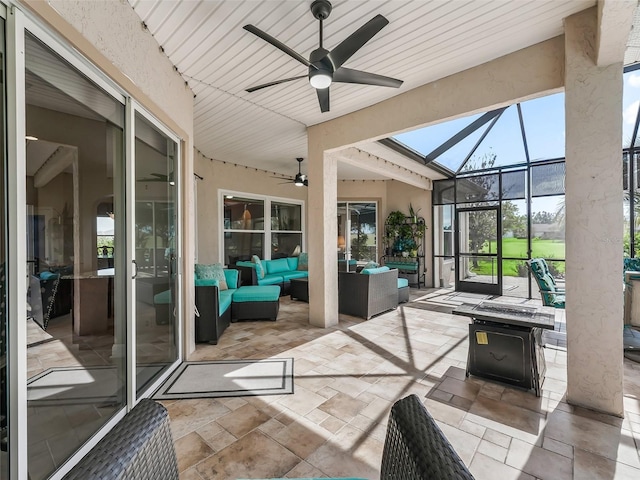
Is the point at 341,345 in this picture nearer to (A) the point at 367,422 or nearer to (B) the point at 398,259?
(A) the point at 367,422

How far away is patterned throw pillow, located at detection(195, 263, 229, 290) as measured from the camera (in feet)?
14.9

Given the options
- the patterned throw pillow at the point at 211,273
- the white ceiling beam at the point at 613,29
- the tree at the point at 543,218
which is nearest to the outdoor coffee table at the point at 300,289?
the patterned throw pillow at the point at 211,273

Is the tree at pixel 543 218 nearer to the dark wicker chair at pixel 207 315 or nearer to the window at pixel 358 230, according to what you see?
the window at pixel 358 230

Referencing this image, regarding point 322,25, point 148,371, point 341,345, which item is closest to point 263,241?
point 341,345

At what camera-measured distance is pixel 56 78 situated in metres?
1.66

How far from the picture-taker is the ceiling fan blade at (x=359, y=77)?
251 centimetres

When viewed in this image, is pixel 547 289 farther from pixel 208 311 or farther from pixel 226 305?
pixel 208 311

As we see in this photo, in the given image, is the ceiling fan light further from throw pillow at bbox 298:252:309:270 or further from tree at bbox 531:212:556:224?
tree at bbox 531:212:556:224

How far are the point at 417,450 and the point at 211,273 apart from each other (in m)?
4.41

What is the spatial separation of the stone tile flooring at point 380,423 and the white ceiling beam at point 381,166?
3.11 metres

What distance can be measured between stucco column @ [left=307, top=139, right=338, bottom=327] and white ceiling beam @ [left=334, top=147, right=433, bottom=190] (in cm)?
38

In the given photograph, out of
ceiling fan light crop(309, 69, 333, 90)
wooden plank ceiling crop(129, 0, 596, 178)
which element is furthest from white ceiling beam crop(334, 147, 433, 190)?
ceiling fan light crop(309, 69, 333, 90)

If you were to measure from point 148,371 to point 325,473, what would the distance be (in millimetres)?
1853

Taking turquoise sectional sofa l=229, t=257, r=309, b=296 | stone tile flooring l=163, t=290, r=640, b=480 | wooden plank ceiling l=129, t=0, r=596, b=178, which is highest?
wooden plank ceiling l=129, t=0, r=596, b=178
